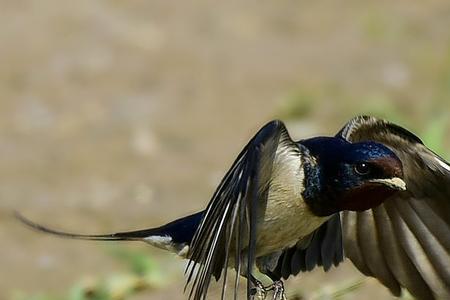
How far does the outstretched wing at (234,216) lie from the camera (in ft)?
13.4

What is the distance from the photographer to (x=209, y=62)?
880cm

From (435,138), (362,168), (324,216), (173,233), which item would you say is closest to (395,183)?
(362,168)

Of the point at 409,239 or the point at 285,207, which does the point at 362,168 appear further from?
the point at 409,239

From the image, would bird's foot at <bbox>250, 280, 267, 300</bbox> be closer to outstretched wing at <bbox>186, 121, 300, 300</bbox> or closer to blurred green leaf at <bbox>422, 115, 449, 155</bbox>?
outstretched wing at <bbox>186, 121, 300, 300</bbox>

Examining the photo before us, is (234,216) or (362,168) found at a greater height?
(362,168)

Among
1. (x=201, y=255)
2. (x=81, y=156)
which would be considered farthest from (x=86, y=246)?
(x=201, y=255)

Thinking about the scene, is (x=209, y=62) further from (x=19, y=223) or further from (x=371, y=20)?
(x=19, y=223)

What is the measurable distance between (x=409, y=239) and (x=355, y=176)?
0.73m

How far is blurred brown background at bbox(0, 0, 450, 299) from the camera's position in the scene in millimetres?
7359

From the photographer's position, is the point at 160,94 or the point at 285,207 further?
the point at 160,94

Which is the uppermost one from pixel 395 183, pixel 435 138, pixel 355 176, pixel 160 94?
pixel 160 94

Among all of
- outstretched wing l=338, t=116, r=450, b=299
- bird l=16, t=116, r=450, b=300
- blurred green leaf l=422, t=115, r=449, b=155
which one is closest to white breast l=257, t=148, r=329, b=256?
bird l=16, t=116, r=450, b=300

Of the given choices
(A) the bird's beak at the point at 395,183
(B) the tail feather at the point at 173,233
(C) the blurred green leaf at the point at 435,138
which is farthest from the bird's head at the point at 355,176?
(C) the blurred green leaf at the point at 435,138

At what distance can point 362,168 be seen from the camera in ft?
Result: 14.9
